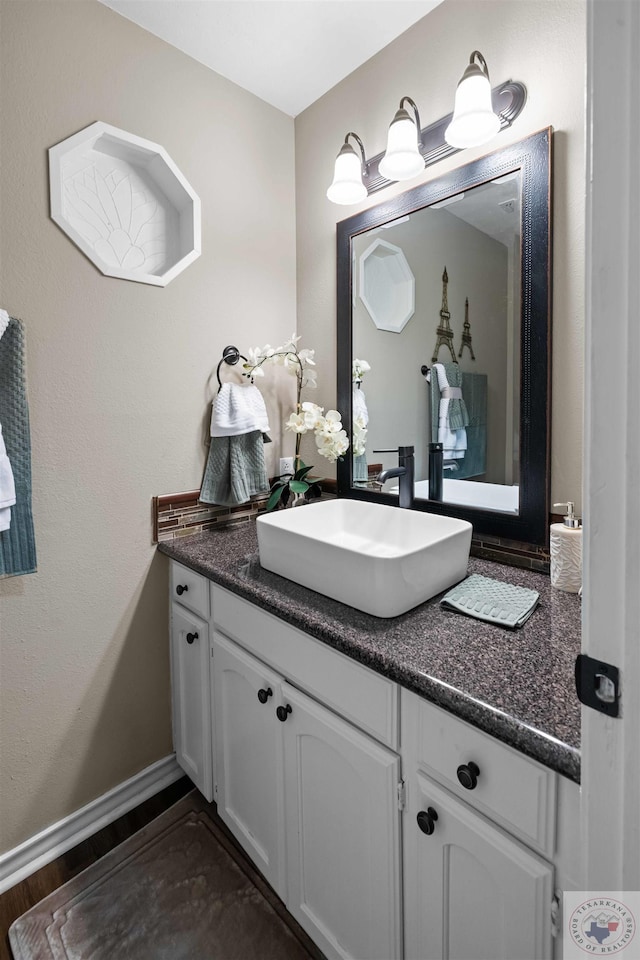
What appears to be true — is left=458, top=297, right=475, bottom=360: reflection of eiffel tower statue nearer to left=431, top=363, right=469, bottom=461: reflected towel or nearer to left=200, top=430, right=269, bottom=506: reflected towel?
left=431, top=363, right=469, bottom=461: reflected towel

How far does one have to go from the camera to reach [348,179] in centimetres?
147

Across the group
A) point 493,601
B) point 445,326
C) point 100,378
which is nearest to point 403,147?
point 445,326

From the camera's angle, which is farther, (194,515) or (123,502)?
(194,515)

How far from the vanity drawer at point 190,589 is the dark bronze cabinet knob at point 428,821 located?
2.63 feet

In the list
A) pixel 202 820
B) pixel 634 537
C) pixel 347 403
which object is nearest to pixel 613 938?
pixel 634 537

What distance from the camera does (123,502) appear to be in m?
1.46

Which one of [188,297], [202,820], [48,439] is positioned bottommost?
[202,820]

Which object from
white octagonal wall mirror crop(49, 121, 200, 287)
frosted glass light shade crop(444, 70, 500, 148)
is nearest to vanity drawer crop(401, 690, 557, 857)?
frosted glass light shade crop(444, 70, 500, 148)

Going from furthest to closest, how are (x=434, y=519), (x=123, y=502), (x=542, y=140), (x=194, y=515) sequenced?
1. (x=194, y=515)
2. (x=123, y=502)
3. (x=434, y=519)
4. (x=542, y=140)

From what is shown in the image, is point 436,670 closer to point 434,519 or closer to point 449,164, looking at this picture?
point 434,519

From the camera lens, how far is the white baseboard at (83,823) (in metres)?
1.30

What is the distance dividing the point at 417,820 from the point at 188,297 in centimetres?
156

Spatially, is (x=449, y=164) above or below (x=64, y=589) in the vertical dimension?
above

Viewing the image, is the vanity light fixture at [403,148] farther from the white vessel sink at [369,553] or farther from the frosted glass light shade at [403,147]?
the white vessel sink at [369,553]
